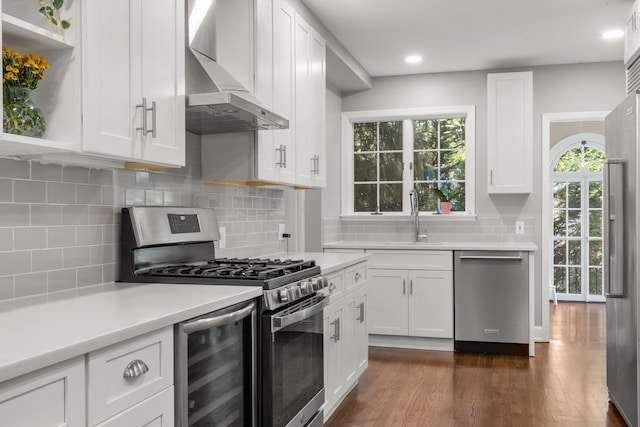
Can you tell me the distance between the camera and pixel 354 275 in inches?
146

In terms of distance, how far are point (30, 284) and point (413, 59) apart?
409 centimetres

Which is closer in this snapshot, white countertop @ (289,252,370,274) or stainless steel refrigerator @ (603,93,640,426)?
stainless steel refrigerator @ (603,93,640,426)

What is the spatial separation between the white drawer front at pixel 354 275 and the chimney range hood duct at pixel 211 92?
3.57 ft

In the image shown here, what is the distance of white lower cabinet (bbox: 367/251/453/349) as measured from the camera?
16.3 ft

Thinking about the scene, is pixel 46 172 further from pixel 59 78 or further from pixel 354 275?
pixel 354 275

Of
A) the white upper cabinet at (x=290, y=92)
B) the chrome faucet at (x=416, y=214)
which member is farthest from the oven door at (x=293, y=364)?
the chrome faucet at (x=416, y=214)

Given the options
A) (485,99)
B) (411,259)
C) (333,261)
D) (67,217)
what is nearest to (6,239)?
(67,217)

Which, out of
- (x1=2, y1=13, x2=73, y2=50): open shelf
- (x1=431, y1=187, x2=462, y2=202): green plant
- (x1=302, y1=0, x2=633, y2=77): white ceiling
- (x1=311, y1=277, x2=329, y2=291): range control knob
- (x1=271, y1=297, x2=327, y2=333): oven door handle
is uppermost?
(x1=302, y1=0, x2=633, y2=77): white ceiling

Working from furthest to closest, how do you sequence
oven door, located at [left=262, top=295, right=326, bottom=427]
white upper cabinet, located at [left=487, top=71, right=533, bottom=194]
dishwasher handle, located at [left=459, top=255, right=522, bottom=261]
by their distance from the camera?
white upper cabinet, located at [left=487, top=71, right=533, bottom=194], dishwasher handle, located at [left=459, top=255, right=522, bottom=261], oven door, located at [left=262, top=295, right=326, bottom=427]

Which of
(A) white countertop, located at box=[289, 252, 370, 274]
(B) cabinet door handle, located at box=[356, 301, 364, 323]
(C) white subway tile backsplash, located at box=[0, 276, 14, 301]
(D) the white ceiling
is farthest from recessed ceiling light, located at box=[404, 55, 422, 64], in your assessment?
(C) white subway tile backsplash, located at box=[0, 276, 14, 301]

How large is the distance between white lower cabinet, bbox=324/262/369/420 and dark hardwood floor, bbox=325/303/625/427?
6.4 inches

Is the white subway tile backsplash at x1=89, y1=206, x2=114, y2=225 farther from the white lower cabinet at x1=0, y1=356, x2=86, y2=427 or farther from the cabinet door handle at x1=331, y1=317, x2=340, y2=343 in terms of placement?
the cabinet door handle at x1=331, y1=317, x2=340, y2=343

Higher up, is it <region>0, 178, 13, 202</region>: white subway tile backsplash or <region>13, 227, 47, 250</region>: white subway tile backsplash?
<region>0, 178, 13, 202</region>: white subway tile backsplash

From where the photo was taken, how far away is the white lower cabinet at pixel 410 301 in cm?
497
